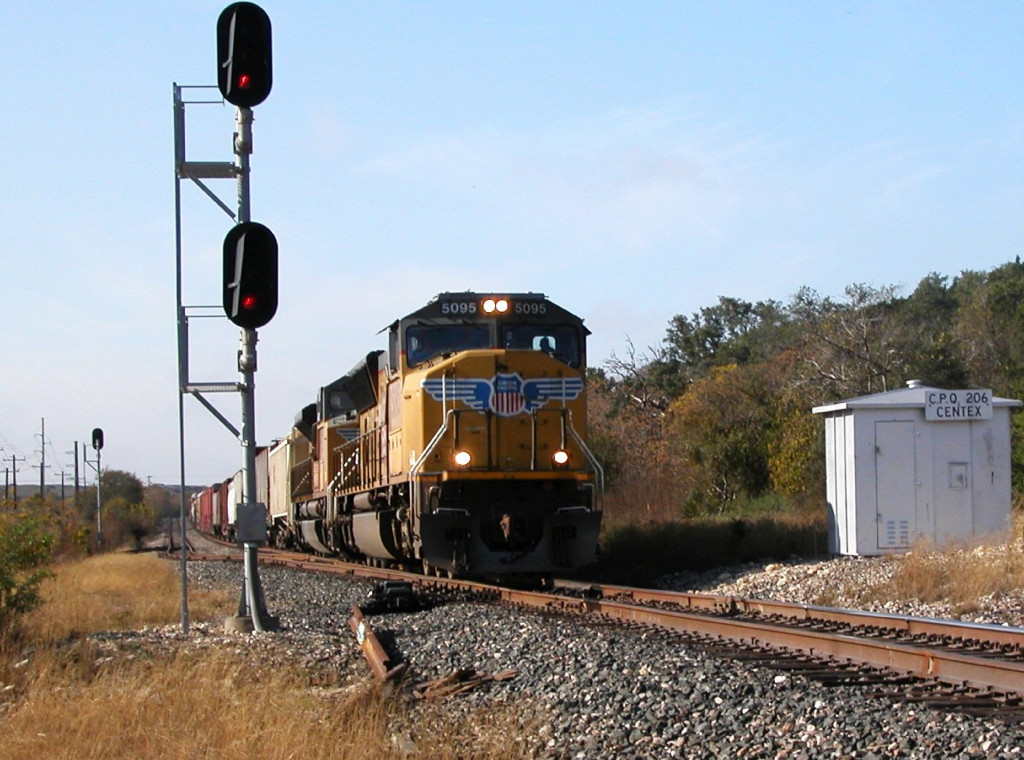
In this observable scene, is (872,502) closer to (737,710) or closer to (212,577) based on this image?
(737,710)

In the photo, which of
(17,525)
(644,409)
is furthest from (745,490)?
(17,525)

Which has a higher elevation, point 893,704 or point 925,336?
point 925,336

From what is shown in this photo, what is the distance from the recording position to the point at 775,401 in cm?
3098

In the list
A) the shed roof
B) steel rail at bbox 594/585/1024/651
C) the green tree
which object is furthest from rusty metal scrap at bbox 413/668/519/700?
the green tree

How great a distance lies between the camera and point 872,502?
14.5 metres

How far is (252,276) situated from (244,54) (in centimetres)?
165

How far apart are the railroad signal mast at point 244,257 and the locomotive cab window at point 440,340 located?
397cm

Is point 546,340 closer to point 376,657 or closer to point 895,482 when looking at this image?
point 895,482

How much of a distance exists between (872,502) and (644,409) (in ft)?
87.2

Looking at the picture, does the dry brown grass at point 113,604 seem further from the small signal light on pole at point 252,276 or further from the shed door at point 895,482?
the shed door at point 895,482

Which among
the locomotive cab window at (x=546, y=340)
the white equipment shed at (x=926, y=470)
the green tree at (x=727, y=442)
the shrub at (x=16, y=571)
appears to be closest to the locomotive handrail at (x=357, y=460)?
the locomotive cab window at (x=546, y=340)

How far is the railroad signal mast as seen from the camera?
359 inches

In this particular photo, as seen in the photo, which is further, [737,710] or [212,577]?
[212,577]

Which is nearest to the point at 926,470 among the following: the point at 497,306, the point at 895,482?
the point at 895,482
